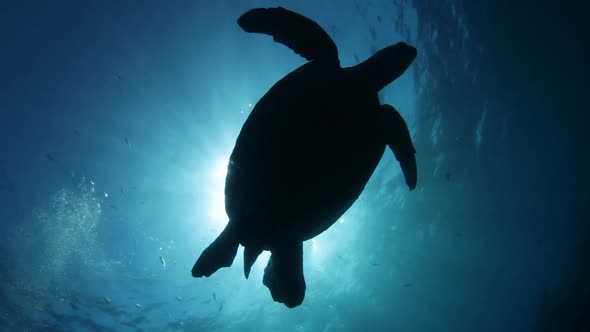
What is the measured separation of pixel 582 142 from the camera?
18.2 m

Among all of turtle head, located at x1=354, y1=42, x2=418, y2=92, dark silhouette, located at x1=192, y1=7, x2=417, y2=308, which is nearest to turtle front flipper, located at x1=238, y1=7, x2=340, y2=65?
dark silhouette, located at x1=192, y1=7, x2=417, y2=308

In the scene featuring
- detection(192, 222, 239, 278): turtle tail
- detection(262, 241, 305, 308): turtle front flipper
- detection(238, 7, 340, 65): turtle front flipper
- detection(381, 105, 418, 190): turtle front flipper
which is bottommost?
detection(262, 241, 305, 308): turtle front flipper

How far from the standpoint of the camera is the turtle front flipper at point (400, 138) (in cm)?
353

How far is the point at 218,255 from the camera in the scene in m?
3.28

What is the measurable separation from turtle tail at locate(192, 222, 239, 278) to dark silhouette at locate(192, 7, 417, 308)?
0.04 feet

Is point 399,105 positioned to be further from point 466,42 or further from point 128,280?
point 128,280

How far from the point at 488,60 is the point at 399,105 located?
15.7 feet

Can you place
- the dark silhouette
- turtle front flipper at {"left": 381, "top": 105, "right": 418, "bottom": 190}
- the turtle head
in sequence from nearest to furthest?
the dark silhouette < the turtle head < turtle front flipper at {"left": 381, "top": 105, "right": 418, "bottom": 190}

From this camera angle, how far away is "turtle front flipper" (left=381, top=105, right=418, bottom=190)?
3.53 metres

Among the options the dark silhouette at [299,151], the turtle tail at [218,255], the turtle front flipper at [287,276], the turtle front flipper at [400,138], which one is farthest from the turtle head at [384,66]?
the turtle tail at [218,255]

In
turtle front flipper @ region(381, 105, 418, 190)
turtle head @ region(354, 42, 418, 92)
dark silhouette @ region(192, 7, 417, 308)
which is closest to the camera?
dark silhouette @ region(192, 7, 417, 308)

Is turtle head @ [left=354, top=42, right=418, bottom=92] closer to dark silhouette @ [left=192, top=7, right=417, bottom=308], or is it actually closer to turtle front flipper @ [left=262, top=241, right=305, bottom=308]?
dark silhouette @ [left=192, top=7, right=417, bottom=308]

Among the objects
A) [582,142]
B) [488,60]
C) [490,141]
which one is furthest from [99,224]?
[582,142]

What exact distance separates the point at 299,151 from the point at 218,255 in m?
1.55
